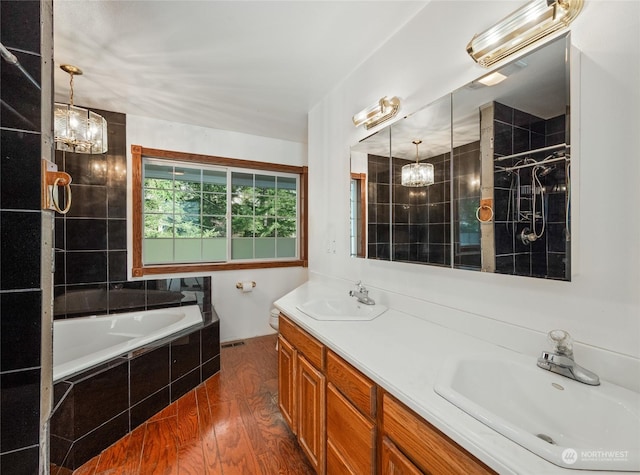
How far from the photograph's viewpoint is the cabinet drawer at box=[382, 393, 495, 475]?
0.67 meters

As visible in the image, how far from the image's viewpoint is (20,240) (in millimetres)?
798

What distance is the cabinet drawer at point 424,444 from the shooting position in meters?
0.67

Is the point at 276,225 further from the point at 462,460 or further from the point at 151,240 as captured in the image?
the point at 462,460

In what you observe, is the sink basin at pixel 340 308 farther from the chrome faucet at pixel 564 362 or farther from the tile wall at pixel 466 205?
the chrome faucet at pixel 564 362

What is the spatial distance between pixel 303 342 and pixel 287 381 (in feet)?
1.36

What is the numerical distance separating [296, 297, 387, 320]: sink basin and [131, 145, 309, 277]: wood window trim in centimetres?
177

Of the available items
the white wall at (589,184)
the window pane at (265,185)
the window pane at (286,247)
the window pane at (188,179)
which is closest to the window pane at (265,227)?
the window pane at (286,247)

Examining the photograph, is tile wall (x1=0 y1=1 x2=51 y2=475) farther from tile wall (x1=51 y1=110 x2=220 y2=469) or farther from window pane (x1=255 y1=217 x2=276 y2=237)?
window pane (x1=255 y1=217 x2=276 y2=237)

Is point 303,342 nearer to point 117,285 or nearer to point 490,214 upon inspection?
point 490,214

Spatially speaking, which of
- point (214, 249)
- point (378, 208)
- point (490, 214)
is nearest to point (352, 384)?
point (490, 214)

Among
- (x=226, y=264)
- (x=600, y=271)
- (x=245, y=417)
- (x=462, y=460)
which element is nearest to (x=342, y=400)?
(x=462, y=460)

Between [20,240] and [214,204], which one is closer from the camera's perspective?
[20,240]

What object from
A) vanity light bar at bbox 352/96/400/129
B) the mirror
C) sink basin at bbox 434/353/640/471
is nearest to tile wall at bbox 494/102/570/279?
the mirror

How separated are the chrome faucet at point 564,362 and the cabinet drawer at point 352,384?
0.56 metres
